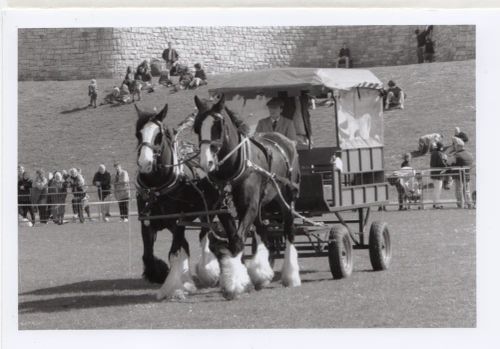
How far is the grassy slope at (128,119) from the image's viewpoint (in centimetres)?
3212

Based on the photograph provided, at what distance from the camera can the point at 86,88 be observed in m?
41.4

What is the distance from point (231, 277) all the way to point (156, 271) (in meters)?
1.40

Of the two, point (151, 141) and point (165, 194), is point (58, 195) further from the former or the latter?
point (151, 141)

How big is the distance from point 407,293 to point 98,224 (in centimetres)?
1326

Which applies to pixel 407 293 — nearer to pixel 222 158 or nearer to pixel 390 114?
pixel 222 158

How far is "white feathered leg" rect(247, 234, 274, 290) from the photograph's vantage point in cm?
1417

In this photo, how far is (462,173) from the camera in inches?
1052

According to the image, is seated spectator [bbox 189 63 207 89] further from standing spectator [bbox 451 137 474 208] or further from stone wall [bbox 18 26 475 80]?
standing spectator [bbox 451 137 474 208]

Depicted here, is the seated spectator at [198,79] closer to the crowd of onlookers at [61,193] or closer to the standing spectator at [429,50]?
the crowd of onlookers at [61,193]

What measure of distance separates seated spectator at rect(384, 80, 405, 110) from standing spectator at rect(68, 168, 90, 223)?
36.6 ft

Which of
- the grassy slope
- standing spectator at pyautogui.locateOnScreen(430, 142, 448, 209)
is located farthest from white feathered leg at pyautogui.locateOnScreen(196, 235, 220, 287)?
the grassy slope

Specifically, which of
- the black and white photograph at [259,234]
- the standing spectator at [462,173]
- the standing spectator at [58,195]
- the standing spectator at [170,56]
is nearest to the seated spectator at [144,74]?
the standing spectator at [170,56]

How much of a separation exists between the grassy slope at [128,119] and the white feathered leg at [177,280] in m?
17.2
